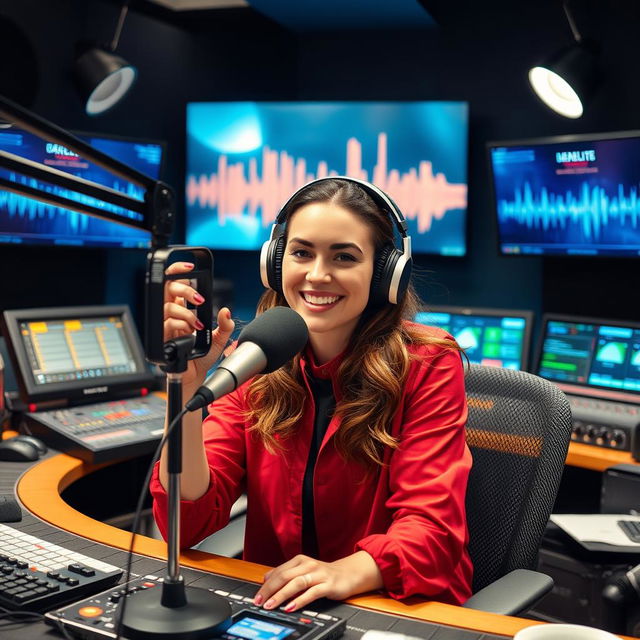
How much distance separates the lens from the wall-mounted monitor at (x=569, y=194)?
8.90 feet

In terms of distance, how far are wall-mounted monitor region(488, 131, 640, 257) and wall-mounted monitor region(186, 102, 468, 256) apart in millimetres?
344

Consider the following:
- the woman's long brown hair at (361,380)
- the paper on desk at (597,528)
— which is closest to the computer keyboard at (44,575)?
the woman's long brown hair at (361,380)

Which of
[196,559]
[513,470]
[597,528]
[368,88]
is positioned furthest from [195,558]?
[368,88]

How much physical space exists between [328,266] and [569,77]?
167cm

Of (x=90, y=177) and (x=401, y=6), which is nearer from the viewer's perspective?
(x=90, y=177)

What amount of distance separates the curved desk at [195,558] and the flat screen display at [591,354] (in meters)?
1.70

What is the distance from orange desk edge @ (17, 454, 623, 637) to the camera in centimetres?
113

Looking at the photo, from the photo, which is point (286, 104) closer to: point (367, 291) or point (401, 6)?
point (401, 6)

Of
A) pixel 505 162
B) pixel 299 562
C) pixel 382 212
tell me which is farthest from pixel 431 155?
pixel 299 562

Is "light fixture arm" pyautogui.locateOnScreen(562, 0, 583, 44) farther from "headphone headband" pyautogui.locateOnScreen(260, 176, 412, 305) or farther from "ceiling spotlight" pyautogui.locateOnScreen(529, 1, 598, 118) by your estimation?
"headphone headband" pyautogui.locateOnScreen(260, 176, 412, 305)

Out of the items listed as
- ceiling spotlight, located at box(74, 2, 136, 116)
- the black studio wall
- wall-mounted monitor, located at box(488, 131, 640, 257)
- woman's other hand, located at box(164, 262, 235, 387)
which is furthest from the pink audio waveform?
woman's other hand, located at box(164, 262, 235, 387)

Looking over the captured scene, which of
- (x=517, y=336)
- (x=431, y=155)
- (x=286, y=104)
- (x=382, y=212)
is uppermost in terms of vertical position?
(x=286, y=104)

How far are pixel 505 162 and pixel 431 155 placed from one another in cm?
45

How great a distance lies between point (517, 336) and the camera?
115 inches
